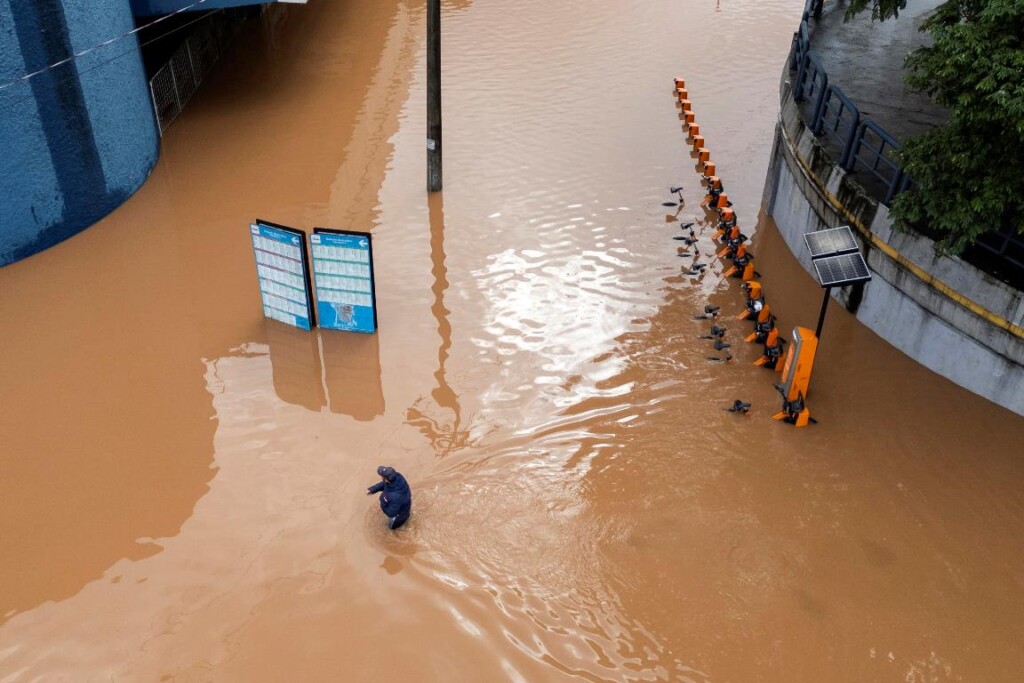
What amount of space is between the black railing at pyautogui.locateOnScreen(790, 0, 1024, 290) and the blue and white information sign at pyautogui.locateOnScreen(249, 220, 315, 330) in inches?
298

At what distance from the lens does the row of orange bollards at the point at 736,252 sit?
36.0 ft

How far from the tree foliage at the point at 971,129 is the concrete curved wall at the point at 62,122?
12112mm

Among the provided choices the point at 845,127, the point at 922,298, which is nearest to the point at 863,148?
the point at 845,127

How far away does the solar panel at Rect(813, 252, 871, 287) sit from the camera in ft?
30.6

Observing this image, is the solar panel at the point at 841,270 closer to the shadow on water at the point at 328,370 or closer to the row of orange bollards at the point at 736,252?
the row of orange bollards at the point at 736,252

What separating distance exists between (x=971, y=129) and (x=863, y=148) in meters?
4.49

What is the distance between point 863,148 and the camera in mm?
12797

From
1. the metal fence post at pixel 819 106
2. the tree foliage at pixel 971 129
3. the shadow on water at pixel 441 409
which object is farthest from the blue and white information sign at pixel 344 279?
the metal fence post at pixel 819 106

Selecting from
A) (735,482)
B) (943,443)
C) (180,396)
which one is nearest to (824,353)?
(943,443)

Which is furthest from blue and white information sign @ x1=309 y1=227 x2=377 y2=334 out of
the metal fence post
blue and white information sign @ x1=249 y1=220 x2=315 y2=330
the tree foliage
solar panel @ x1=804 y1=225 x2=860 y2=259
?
the metal fence post

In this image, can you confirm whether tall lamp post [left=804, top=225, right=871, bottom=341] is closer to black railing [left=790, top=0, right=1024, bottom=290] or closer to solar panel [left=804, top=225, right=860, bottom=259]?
solar panel [left=804, top=225, right=860, bottom=259]

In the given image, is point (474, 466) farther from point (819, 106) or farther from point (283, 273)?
point (819, 106)

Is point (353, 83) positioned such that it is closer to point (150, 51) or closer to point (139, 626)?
point (150, 51)

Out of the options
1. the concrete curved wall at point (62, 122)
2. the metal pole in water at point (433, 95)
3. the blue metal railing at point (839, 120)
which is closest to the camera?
the blue metal railing at point (839, 120)
